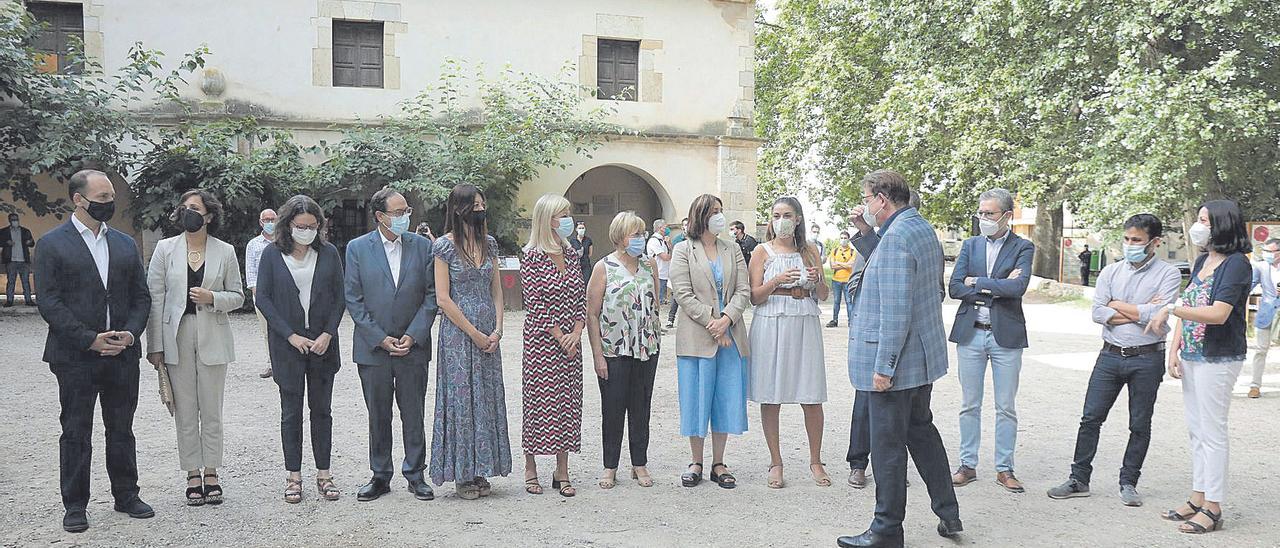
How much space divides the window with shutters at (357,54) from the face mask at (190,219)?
12.6 meters

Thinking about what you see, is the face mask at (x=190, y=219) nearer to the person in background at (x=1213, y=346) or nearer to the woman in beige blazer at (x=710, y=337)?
the woman in beige blazer at (x=710, y=337)

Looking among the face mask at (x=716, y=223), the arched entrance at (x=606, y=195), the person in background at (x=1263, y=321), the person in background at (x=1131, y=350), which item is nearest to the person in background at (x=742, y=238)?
the person in background at (x=1263, y=321)

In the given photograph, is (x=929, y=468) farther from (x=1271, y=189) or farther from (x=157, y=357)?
(x=1271, y=189)

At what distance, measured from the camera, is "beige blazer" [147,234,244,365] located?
5.11m

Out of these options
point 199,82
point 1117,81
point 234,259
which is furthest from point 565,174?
point 234,259

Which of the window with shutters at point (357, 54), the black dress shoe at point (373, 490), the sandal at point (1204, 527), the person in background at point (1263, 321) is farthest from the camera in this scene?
the window with shutters at point (357, 54)

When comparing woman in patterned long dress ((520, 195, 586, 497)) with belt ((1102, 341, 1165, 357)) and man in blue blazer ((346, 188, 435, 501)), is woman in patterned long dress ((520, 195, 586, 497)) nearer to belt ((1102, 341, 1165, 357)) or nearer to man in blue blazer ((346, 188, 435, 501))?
man in blue blazer ((346, 188, 435, 501))

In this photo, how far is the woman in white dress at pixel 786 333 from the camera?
5.67 metres

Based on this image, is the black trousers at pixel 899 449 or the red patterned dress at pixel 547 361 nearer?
the black trousers at pixel 899 449

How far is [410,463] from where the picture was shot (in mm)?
5418

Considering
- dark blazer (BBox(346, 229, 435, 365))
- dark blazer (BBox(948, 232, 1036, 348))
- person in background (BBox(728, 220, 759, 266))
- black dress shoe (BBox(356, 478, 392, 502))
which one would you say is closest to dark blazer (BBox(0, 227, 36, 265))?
person in background (BBox(728, 220, 759, 266))

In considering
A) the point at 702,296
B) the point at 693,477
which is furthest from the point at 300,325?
the point at 693,477

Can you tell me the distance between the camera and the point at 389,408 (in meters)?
5.41

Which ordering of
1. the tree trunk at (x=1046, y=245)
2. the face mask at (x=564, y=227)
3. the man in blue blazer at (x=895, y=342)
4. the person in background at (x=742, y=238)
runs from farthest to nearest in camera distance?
the tree trunk at (x=1046, y=245) → the person in background at (x=742, y=238) → the face mask at (x=564, y=227) → the man in blue blazer at (x=895, y=342)
